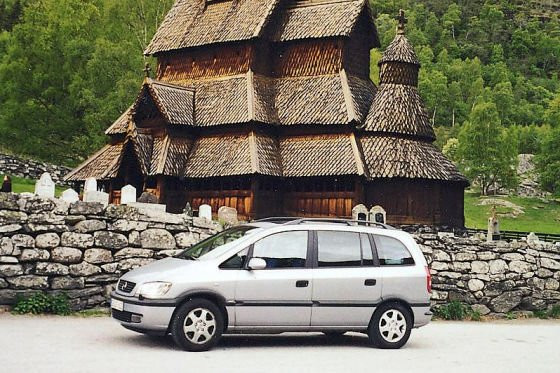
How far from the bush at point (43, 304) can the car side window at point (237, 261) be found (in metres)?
4.40

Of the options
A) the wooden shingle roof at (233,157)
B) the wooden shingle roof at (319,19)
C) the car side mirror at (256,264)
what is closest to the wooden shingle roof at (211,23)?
the wooden shingle roof at (319,19)

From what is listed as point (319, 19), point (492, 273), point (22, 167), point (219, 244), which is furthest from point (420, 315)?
point (22, 167)

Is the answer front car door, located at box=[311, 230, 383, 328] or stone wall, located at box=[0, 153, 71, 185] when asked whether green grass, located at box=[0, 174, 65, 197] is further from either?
front car door, located at box=[311, 230, 383, 328]

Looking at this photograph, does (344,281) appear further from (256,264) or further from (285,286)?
(256,264)

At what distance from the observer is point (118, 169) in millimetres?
31578

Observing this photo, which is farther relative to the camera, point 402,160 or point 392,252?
point 402,160

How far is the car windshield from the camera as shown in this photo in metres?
11.3

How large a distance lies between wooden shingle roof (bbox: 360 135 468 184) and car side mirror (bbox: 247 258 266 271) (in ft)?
59.6

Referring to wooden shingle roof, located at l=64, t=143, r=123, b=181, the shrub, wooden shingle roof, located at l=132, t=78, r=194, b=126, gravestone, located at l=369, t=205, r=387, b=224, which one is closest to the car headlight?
the shrub

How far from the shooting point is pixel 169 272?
1084 cm

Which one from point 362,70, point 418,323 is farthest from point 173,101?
point 418,323

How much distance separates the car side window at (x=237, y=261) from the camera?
11062 mm

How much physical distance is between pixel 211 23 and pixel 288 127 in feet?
22.5

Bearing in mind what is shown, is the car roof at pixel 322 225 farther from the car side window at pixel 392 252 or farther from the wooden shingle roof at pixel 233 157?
the wooden shingle roof at pixel 233 157
